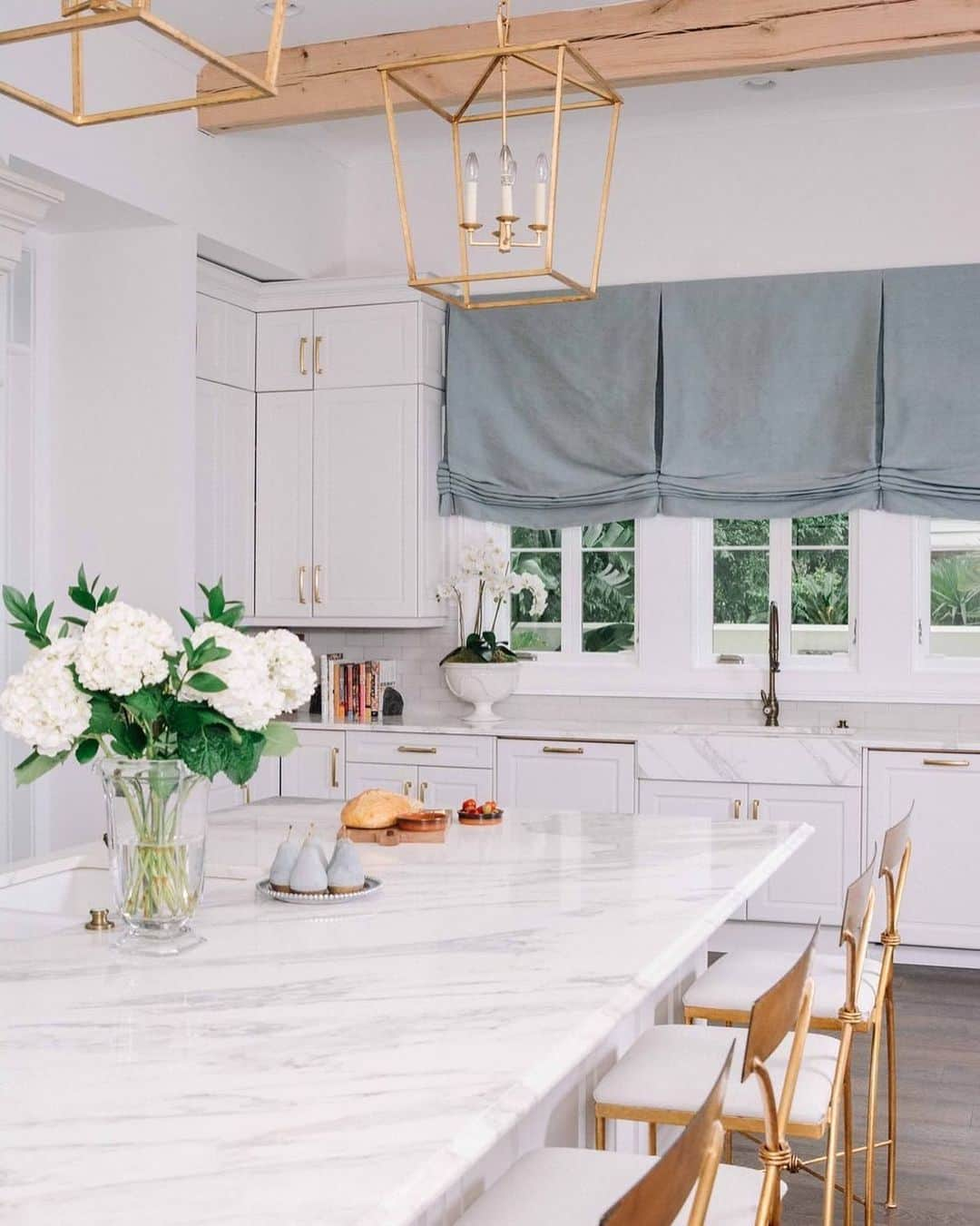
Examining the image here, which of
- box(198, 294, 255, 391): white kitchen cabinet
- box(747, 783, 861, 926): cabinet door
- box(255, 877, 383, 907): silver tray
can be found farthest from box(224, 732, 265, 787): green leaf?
box(198, 294, 255, 391): white kitchen cabinet

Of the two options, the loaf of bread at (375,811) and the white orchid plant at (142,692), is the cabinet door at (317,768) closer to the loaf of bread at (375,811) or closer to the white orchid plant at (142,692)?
the loaf of bread at (375,811)

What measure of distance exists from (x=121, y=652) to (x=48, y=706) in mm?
142

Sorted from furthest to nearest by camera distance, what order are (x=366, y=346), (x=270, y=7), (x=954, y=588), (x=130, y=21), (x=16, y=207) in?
(x=366, y=346)
(x=954, y=588)
(x=270, y=7)
(x=16, y=207)
(x=130, y=21)

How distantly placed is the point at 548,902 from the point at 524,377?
4.04 metres

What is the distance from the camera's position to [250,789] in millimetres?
6129

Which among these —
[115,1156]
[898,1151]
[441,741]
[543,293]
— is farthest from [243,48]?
[115,1156]

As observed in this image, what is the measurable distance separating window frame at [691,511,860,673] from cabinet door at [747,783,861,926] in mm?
716

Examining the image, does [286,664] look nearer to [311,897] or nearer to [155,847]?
[155,847]

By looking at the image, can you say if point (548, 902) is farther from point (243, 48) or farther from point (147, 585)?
point (243, 48)

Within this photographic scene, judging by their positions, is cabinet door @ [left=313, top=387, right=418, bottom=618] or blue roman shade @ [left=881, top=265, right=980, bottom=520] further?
cabinet door @ [left=313, top=387, right=418, bottom=618]

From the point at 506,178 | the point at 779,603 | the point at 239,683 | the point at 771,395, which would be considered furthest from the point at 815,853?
the point at 239,683

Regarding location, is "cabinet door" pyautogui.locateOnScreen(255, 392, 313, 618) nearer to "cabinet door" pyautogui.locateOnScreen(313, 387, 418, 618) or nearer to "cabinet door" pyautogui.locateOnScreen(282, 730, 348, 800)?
"cabinet door" pyautogui.locateOnScreen(313, 387, 418, 618)

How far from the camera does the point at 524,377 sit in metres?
6.29

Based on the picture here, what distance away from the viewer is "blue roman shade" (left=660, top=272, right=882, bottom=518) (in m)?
5.85
